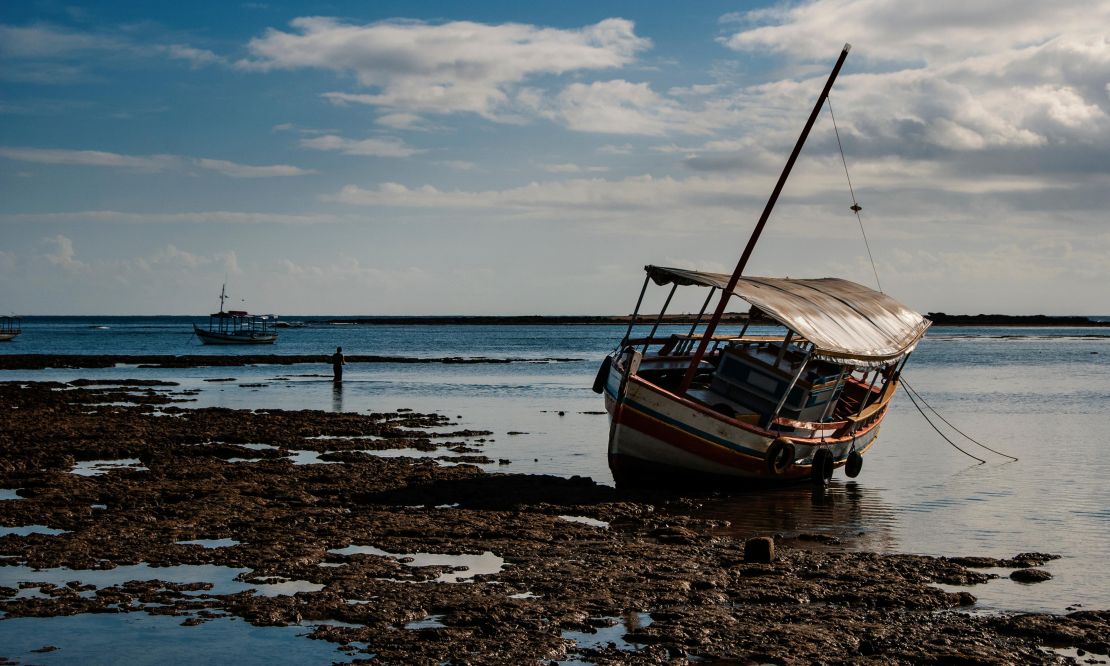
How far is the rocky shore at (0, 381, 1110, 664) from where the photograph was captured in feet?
33.1

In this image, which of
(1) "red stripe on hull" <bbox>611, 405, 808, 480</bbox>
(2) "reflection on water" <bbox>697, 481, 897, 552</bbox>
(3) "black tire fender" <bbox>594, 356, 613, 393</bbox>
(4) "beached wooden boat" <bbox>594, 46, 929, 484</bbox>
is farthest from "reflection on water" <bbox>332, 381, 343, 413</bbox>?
(2) "reflection on water" <bbox>697, 481, 897, 552</bbox>

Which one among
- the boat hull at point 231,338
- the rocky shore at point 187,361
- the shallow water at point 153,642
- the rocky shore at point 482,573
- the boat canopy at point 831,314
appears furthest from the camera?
the boat hull at point 231,338

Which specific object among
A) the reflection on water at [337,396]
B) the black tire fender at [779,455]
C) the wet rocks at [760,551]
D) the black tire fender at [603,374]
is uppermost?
the black tire fender at [603,374]

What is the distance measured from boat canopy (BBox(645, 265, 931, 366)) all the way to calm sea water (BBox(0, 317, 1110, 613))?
2.95 m

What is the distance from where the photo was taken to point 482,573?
42.1 ft

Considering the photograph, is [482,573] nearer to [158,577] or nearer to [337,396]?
[158,577]

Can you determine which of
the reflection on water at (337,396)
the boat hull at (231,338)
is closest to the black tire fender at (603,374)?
the reflection on water at (337,396)

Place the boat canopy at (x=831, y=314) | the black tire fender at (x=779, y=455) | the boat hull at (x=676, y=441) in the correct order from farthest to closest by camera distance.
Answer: the boat canopy at (x=831, y=314)
the black tire fender at (x=779, y=455)
the boat hull at (x=676, y=441)

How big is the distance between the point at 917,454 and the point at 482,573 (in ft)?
60.8

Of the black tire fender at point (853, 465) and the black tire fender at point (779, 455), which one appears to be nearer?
the black tire fender at point (779, 455)

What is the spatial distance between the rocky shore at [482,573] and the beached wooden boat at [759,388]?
157 centimetres

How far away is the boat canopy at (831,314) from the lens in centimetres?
2141

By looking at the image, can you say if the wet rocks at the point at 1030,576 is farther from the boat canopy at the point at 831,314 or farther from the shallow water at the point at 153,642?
the shallow water at the point at 153,642

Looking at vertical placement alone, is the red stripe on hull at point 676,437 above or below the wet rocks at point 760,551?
above
